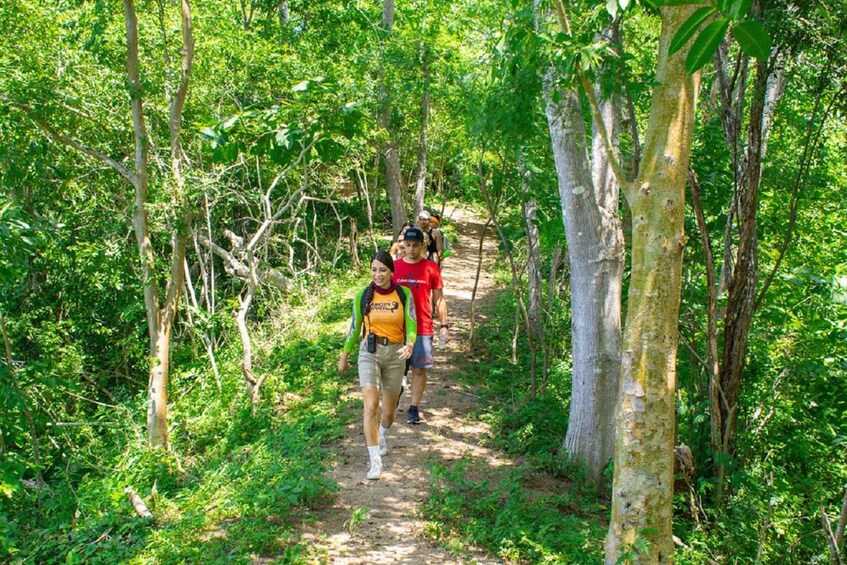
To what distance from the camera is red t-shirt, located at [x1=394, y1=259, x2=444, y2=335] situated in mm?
6898

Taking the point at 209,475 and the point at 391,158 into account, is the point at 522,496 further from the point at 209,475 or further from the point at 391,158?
the point at 391,158

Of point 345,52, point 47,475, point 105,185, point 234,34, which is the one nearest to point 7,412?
point 47,475

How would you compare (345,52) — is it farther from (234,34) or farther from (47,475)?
(47,475)

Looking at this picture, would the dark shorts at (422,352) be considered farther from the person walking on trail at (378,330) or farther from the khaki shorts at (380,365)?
the person walking on trail at (378,330)

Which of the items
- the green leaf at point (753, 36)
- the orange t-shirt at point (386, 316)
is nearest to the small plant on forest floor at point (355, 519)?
the orange t-shirt at point (386, 316)

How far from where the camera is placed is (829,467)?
6.68 metres

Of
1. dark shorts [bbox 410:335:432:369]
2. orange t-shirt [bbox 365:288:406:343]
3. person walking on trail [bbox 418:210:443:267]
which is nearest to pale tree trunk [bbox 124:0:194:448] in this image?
person walking on trail [bbox 418:210:443:267]

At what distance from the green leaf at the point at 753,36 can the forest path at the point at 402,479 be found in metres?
4.26

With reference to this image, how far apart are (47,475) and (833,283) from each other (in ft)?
33.2

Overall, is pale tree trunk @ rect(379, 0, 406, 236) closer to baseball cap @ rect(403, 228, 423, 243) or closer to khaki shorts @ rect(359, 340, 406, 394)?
baseball cap @ rect(403, 228, 423, 243)

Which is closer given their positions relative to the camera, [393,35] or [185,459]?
[185,459]

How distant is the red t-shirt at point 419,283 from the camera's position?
6.90 m

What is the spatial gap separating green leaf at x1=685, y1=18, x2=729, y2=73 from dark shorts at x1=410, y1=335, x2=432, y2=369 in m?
4.77

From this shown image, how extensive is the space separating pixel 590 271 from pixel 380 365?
2208mm
